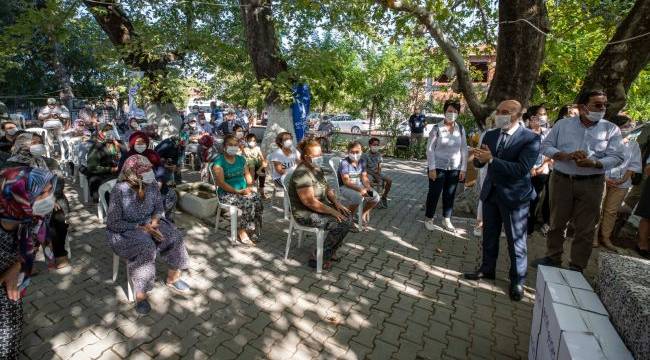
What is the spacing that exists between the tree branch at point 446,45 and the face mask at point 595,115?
212cm

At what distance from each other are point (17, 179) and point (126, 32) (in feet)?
27.0

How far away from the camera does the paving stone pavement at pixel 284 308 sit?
292cm

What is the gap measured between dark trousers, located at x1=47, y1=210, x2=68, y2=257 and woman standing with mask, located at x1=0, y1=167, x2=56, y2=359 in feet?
5.80

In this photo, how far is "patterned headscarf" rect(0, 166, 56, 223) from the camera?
2393 mm

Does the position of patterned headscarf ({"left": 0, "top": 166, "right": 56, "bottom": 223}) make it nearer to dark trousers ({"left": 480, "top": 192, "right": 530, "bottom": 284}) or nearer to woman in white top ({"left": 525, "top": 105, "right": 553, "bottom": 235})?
dark trousers ({"left": 480, "top": 192, "right": 530, "bottom": 284})

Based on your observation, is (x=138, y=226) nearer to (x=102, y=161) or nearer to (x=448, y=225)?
(x=102, y=161)

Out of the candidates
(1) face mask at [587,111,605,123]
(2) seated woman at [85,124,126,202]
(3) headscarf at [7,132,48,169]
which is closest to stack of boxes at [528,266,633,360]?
(1) face mask at [587,111,605,123]

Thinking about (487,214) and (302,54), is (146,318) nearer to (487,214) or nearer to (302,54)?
(487,214)

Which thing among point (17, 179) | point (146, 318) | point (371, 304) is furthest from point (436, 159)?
point (17, 179)

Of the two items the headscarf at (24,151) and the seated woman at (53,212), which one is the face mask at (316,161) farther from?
the headscarf at (24,151)

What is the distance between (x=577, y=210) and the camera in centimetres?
398

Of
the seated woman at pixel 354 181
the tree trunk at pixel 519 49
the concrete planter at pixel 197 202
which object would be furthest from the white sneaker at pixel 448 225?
the concrete planter at pixel 197 202

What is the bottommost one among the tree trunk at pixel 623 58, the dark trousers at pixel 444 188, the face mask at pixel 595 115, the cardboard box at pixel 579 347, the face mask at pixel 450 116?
the dark trousers at pixel 444 188

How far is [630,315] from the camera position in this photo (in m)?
1.83
